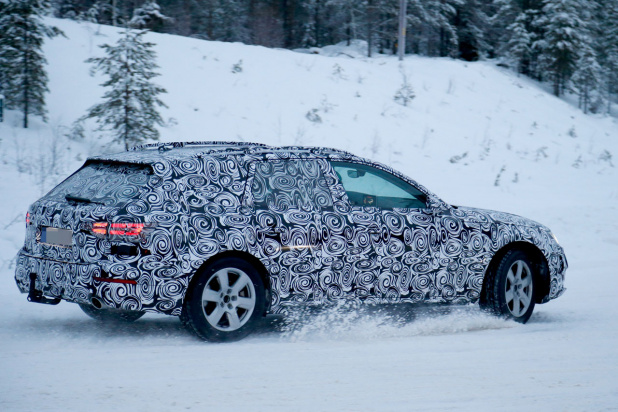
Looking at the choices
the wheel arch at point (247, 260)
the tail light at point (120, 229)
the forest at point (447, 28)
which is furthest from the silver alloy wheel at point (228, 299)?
the forest at point (447, 28)

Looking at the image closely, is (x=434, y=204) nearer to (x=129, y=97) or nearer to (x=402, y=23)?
(x=129, y=97)

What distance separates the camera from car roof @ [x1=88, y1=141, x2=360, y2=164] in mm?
6453

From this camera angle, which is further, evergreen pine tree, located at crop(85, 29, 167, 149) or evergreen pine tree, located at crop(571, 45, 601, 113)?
evergreen pine tree, located at crop(571, 45, 601, 113)

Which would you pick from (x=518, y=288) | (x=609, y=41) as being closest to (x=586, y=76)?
(x=609, y=41)

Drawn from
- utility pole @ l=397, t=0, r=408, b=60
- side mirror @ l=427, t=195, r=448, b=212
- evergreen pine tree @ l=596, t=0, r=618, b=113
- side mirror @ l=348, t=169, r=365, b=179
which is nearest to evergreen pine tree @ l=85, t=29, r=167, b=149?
side mirror @ l=348, t=169, r=365, b=179

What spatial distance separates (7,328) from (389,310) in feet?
11.8

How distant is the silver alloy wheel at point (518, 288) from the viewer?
7.60 meters

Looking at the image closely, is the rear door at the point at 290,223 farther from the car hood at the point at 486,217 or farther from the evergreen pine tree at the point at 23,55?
the evergreen pine tree at the point at 23,55

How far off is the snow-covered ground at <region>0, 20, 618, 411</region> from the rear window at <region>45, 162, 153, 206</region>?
118cm

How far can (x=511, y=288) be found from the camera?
25.0 feet

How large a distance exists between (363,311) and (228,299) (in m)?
1.64

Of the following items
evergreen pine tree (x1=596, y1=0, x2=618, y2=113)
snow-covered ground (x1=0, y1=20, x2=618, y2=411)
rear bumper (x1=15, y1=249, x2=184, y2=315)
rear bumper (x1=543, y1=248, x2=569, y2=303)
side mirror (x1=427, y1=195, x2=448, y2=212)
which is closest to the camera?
snow-covered ground (x1=0, y1=20, x2=618, y2=411)

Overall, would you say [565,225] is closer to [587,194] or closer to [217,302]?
[587,194]

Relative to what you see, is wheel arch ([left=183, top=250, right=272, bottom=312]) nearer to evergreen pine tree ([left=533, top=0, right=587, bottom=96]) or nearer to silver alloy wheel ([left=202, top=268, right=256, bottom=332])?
silver alloy wheel ([left=202, top=268, right=256, bottom=332])
